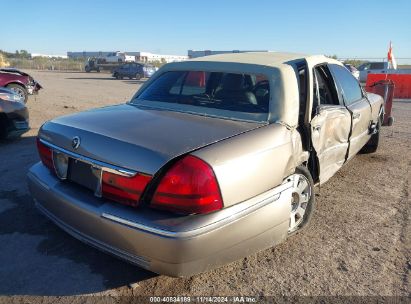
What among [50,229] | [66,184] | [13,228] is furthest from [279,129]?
[13,228]

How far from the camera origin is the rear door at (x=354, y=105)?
14.9ft

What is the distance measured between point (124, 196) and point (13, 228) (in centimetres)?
163

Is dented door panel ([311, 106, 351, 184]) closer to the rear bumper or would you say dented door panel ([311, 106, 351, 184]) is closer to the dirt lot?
the dirt lot

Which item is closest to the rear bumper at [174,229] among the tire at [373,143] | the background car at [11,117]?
the tire at [373,143]

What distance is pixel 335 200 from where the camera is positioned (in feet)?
14.4

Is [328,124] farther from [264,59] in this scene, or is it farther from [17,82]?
[17,82]

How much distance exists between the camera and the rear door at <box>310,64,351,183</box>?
3.61 metres

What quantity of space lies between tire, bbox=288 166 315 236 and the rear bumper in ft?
1.71

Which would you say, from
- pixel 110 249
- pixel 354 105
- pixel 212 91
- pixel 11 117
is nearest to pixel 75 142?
pixel 110 249

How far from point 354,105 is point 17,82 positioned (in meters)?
11.2

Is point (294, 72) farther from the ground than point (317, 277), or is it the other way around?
point (294, 72)

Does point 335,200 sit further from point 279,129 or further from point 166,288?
point 166,288

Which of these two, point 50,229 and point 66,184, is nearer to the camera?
point 66,184

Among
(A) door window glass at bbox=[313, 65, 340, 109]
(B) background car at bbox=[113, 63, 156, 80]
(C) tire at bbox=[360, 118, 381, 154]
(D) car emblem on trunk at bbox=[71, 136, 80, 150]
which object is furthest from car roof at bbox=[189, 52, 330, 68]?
(B) background car at bbox=[113, 63, 156, 80]
